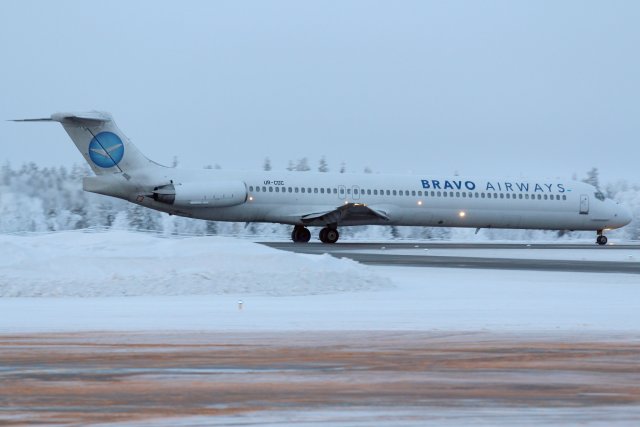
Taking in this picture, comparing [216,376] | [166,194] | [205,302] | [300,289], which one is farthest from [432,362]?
[166,194]

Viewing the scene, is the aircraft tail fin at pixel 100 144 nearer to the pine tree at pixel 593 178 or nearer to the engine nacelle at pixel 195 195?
the engine nacelle at pixel 195 195

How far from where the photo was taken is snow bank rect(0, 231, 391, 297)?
1648cm

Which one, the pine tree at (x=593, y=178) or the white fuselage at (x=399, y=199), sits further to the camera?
the pine tree at (x=593, y=178)

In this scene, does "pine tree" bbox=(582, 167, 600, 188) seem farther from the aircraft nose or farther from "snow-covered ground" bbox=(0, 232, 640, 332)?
"snow-covered ground" bbox=(0, 232, 640, 332)

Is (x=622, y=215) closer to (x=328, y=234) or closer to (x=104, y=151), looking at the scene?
(x=328, y=234)

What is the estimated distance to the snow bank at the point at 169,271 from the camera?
54.1ft

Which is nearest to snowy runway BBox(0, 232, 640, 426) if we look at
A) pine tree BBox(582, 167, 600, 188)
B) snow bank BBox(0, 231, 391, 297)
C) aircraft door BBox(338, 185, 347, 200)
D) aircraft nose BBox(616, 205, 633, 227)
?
snow bank BBox(0, 231, 391, 297)

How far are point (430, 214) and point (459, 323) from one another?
2912 centimetres

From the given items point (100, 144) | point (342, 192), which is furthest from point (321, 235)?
point (100, 144)

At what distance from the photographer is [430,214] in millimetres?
41844

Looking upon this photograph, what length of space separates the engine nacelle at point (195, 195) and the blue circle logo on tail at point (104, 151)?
183 cm

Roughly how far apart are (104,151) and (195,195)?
3624mm

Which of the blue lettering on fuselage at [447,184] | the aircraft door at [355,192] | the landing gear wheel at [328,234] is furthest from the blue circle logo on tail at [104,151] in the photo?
the blue lettering on fuselage at [447,184]

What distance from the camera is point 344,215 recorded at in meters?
39.9
